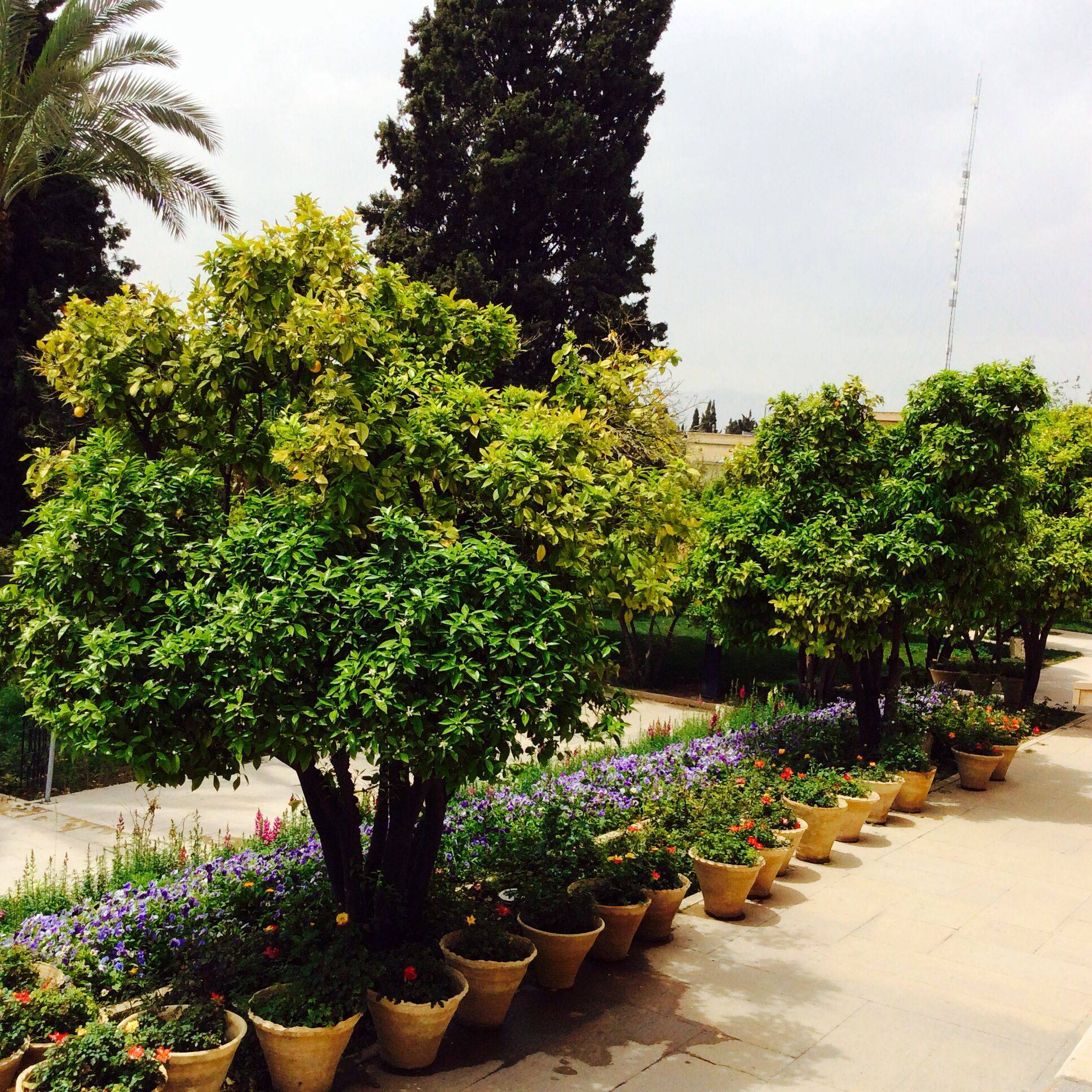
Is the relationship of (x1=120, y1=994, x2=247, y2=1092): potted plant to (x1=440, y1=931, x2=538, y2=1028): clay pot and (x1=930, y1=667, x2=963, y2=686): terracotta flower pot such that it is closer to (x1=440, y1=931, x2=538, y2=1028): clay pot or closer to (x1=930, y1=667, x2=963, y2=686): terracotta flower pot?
(x1=440, y1=931, x2=538, y2=1028): clay pot

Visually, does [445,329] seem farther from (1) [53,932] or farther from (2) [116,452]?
(1) [53,932]

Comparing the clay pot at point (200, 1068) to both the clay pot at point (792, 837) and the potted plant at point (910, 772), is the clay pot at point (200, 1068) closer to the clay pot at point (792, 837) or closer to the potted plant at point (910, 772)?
the clay pot at point (792, 837)

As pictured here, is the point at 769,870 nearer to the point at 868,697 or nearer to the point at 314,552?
the point at 868,697

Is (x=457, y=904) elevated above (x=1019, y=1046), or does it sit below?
above

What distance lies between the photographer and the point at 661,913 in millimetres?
6465

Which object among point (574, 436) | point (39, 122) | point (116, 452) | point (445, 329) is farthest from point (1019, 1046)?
point (39, 122)

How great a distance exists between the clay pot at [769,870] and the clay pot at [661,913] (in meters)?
0.93

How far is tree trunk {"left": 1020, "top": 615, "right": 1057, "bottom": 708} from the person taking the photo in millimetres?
16156

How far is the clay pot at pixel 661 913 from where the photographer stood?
6.40 metres

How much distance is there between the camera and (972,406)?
32.2ft

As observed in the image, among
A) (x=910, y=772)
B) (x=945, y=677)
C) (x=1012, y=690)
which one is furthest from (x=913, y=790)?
(x=945, y=677)

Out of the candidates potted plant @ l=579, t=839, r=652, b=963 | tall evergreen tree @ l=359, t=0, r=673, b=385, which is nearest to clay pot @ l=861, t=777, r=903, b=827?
potted plant @ l=579, t=839, r=652, b=963

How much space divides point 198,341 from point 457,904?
3368 millimetres

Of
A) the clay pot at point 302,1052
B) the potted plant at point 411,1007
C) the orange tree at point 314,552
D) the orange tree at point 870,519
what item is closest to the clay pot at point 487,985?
the potted plant at point 411,1007
